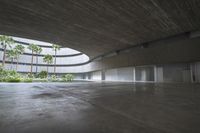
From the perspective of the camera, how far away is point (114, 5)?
30.0ft

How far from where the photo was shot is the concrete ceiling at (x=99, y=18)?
8.98m

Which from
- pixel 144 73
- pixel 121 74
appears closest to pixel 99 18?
pixel 144 73

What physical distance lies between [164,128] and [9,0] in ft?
37.1

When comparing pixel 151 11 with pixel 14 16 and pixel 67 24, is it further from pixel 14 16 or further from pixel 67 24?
pixel 14 16

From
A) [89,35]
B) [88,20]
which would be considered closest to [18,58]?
[89,35]

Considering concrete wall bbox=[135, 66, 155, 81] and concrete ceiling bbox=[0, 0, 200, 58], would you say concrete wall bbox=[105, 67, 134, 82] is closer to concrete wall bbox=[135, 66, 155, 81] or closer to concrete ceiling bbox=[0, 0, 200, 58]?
concrete wall bbox=[135, 66, 155, 81]

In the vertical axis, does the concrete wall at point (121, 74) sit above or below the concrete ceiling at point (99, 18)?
below

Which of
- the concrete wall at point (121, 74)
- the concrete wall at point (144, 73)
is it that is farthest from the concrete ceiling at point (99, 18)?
the concrete wall at point (121, 74)

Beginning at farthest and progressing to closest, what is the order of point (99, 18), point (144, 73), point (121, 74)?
point (121, 74)
point (144, 73)
point (99, 18)

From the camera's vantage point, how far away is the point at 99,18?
11344 millimetres

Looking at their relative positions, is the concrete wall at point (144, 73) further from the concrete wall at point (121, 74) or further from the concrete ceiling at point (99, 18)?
the concrete ceiling at point (99, 18)

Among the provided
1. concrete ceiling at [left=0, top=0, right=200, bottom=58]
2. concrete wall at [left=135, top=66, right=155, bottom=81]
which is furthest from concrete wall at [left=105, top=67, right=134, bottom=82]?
concrete ceiling at [left=0, top=0, right=200, bottom=58]

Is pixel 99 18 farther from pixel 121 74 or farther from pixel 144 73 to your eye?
pixel 121 74

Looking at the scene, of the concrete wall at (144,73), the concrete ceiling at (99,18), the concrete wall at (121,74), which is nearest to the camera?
the concrete ceiling at (99,18)
